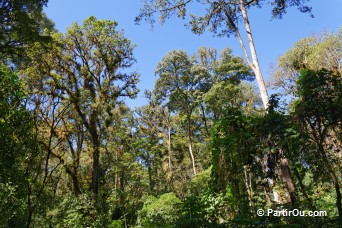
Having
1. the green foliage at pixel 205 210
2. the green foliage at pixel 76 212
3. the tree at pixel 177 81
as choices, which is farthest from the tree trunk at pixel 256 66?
the tree at pixel 177 81

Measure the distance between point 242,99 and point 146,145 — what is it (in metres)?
8.42

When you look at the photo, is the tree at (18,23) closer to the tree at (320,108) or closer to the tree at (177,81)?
the tree at (320,108)

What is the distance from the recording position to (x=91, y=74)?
46.9 ft

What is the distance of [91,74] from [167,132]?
10300 mm

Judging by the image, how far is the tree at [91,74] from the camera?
Answer: 12.8 metres

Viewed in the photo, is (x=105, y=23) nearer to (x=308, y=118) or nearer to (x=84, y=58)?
(x=84, y=58)

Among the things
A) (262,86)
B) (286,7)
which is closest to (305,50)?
Answer: (286,7)

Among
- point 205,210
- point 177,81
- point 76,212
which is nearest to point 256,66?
point 205,210

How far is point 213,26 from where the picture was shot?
1162 centimetres

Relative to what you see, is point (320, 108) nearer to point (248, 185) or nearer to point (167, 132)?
point (248, 185)

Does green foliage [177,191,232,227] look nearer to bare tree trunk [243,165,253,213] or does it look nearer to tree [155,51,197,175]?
bare tree trunk [243,165,253,213]

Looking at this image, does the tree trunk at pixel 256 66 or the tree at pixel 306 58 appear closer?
the tree trunk at pixel 256 66

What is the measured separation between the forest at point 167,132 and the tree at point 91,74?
0.05 metres

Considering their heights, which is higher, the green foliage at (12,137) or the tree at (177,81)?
the tree at (177,81)
